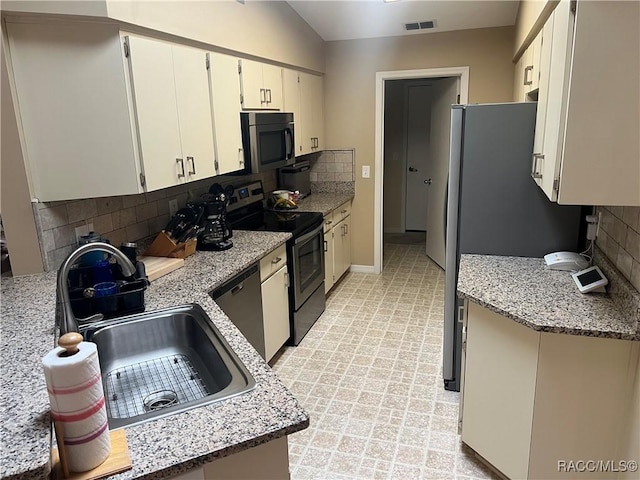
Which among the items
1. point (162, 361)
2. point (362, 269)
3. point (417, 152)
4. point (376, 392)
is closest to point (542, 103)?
point (376, 392)

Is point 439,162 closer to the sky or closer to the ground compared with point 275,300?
closer to the sky

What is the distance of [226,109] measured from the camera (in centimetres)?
279

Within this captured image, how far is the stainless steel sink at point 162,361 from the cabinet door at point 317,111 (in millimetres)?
2969

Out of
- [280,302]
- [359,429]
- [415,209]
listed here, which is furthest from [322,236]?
[415,209]

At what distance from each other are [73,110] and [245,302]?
124 centimetres

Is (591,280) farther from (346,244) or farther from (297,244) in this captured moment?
(346,244)

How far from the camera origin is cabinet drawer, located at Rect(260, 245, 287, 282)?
2768 mm

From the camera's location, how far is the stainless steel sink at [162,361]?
1.48m

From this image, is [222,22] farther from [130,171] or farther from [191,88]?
[130,171]

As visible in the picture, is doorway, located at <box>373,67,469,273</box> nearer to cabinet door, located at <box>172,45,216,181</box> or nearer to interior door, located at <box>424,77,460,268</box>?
interior door, located at <box>424,77,460,268</box>

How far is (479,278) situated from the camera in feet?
7.07

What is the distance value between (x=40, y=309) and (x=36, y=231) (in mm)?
492

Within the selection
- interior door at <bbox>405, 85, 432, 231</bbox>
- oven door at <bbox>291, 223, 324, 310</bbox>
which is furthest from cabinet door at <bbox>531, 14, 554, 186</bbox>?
interior door at <bbox>405, 85, 432, 231</bbox>

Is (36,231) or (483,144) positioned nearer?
(36,231)
